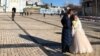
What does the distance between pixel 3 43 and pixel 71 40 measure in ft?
11.9

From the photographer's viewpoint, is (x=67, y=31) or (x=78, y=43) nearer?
(x=78, y=43)

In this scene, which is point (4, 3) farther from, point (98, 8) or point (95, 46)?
point (95, 46)

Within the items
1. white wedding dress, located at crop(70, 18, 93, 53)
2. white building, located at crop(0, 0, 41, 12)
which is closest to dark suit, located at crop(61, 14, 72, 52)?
white wedding dress, located at crop(70, 18, 93, 53)

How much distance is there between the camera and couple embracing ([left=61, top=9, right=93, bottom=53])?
430 inches

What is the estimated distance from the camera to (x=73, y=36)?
36.4ft

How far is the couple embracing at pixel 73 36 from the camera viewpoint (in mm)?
10930

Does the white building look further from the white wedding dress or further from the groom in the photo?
the white wedding dress

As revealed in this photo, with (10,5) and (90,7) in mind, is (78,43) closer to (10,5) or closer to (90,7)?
(90,7)

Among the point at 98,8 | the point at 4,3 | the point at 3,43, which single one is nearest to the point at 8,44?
the point at 3,43

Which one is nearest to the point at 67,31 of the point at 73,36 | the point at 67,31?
the point at 67,31

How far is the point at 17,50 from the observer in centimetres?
1170

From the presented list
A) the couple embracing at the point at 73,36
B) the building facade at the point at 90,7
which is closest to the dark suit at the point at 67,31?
the couple embracing at the point at 73,36

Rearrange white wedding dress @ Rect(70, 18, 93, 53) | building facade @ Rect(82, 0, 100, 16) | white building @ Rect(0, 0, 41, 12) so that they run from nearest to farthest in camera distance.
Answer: white wedding dress @ Rect(70, 18, 93, 53)
building facade @ Rect(82, 0, 100, 16)
white building @ Rect(0, 0, 41, 12)

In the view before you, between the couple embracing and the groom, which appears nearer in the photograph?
the couple embracing
